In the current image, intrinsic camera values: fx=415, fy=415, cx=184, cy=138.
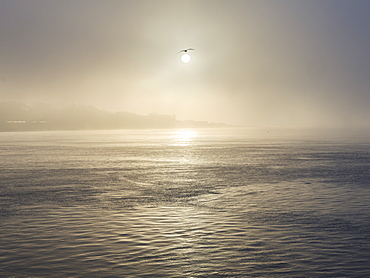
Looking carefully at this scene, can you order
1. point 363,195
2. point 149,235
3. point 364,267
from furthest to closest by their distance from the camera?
point 363,195 < point 149,235 < point 364,267

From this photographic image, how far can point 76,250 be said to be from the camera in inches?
727

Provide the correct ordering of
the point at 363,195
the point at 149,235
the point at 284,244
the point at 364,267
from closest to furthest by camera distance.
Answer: the point at 364,267 → the point at 284,244 → the point at 149,235 → the point at 363,195

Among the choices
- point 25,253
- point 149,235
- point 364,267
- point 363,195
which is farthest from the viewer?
point 363,195

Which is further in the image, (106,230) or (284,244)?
(106,230)

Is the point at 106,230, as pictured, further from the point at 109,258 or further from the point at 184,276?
the point at 184,276

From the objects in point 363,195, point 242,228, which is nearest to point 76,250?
point 242,228

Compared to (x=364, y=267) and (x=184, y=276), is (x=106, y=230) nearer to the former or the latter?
(x=184, y=276)

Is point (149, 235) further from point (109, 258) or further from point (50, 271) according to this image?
point (50, 271)

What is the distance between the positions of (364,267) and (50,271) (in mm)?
Answer: 12253

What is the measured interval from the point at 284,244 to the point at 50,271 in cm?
1051

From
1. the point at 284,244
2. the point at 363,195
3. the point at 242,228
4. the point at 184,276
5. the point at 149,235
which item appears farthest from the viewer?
the point at 363,195

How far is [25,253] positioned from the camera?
18.2 metres

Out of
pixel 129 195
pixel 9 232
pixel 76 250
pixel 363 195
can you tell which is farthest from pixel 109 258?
pixel 363 195

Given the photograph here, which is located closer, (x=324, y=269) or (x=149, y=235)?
(x=324, y=269)
